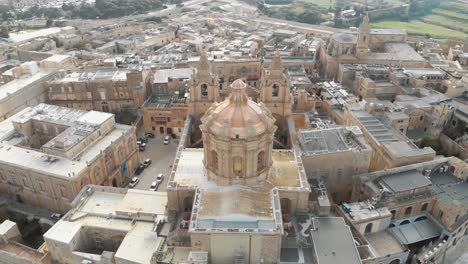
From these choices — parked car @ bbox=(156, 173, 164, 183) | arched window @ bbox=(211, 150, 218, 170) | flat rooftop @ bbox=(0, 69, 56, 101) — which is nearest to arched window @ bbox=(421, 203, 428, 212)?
arched window @ bbox=(211, 150, 218, 170)

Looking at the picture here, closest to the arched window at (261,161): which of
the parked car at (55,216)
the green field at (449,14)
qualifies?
the parked car at (55,216)

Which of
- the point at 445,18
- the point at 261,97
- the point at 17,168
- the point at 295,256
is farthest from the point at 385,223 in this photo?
the point at 445,18

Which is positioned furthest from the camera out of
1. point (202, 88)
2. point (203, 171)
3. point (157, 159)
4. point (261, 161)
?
point (157, 159)

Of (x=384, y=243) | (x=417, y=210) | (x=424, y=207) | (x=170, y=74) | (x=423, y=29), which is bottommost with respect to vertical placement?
(x=384, y=243)

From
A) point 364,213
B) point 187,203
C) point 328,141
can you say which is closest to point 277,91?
point 328,141

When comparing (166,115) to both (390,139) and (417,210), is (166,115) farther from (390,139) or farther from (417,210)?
(417,210)
